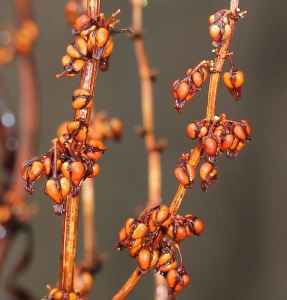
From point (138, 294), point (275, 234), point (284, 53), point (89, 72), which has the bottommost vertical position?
point (138, 294)

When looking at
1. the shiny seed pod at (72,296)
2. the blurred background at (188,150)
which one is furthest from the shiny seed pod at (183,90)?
the blurred background at (188,150)

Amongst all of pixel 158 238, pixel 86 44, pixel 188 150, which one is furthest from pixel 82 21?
pixel 188 150

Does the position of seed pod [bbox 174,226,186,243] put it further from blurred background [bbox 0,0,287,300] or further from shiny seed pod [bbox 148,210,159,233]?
blurred background [bbox 0,0,287,300]

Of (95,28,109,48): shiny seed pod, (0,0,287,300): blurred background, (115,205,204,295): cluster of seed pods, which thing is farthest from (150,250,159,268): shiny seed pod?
(0,0,287,300): blurred background

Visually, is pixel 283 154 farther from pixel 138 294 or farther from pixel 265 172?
pixel 138 294

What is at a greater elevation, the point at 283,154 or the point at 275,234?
the point at 283,154

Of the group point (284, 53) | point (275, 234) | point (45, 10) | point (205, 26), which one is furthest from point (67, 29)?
point (275, 234)

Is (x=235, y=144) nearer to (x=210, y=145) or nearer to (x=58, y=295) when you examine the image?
(x=210, y=145)
